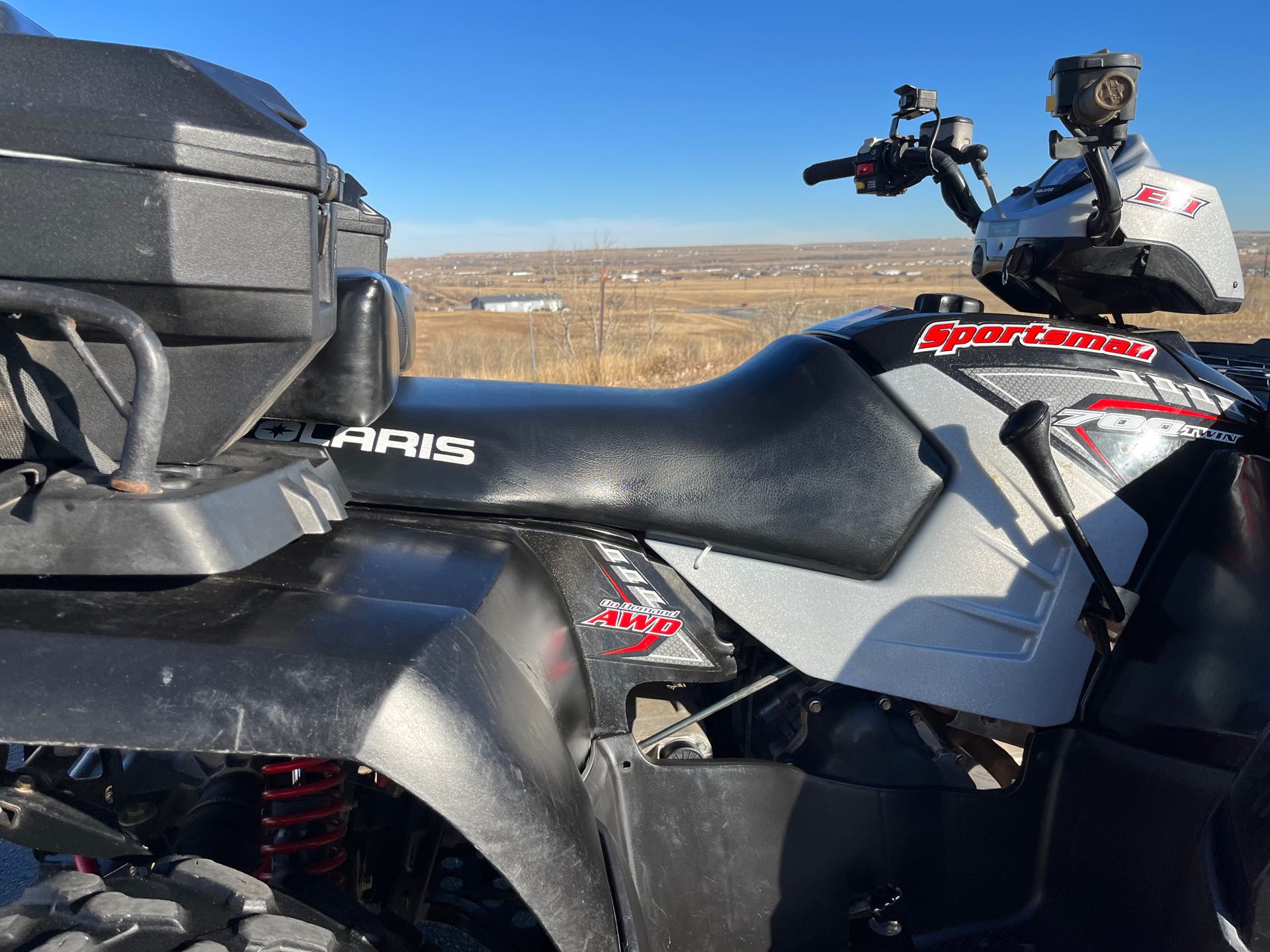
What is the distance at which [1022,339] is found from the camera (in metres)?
1.76

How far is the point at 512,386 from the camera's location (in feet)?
6.08

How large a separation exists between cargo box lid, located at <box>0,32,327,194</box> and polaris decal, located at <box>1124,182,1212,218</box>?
1536mm

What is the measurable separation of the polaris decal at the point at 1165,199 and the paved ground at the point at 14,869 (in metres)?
2.91

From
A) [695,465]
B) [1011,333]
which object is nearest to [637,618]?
[695,465]

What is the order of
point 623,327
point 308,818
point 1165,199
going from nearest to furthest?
point 308,818
point 1165,199
point 623,327

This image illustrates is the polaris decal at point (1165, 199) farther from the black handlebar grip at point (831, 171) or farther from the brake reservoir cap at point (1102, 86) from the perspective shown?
the black handlebar grip at point (831, 171)

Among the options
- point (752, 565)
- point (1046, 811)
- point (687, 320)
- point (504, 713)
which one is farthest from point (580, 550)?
point (687, 320)

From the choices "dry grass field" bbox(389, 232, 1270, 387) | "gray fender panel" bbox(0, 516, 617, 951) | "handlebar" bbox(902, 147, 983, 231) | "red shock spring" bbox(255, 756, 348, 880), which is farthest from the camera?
"dry grass field" bbox(389, 232, 1270, 387)

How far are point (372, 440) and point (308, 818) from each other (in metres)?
0.60

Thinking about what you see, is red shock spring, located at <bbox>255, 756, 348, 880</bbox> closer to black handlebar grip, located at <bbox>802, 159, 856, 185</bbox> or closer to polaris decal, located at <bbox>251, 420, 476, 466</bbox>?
polaris decal, located at <bbox>251, 420, 476, 466</bbox>

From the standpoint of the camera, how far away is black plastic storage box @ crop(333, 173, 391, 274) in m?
2.50

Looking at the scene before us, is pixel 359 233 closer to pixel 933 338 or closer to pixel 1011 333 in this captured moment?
pixel 933 338

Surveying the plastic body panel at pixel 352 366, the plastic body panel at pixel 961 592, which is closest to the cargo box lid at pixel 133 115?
the plastic body panel at pixel 352 366

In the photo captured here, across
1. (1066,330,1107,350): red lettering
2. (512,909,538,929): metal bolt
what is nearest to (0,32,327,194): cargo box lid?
(512,909,538,929): metal bolt
